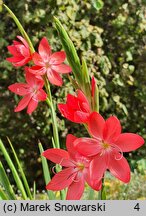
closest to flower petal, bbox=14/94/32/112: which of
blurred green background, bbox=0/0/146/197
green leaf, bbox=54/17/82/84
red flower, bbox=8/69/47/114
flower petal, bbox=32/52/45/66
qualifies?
red flower, bbox=8/69/47/114

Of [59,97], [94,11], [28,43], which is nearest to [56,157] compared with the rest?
[28,43]

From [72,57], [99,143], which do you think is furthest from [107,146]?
[72,57]

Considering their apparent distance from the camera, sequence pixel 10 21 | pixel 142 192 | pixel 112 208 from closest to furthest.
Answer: pixel 112 208 < pixel 142 192 < pixel 10 21

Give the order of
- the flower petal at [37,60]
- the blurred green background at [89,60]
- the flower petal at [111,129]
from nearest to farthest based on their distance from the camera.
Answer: the flower petal at [111,129], the flower petal at [37,60], the blurred green background at [89,60]

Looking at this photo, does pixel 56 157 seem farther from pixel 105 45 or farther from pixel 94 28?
pixel 105 45

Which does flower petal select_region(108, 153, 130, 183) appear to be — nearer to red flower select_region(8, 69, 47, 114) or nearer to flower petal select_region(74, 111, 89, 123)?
flower petal select_region(74, 111, 89, 123)

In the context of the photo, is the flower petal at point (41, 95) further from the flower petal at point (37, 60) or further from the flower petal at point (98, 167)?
the flower petal at point (98, 167)

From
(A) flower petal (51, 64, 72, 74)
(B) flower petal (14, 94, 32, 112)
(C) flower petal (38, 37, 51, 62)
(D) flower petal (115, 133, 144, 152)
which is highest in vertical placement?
(D) flower petal (115, 133, 144, 152)

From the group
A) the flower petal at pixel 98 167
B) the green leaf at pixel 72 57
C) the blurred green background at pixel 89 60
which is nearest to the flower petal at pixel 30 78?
the green leaf at pixel 72 57
